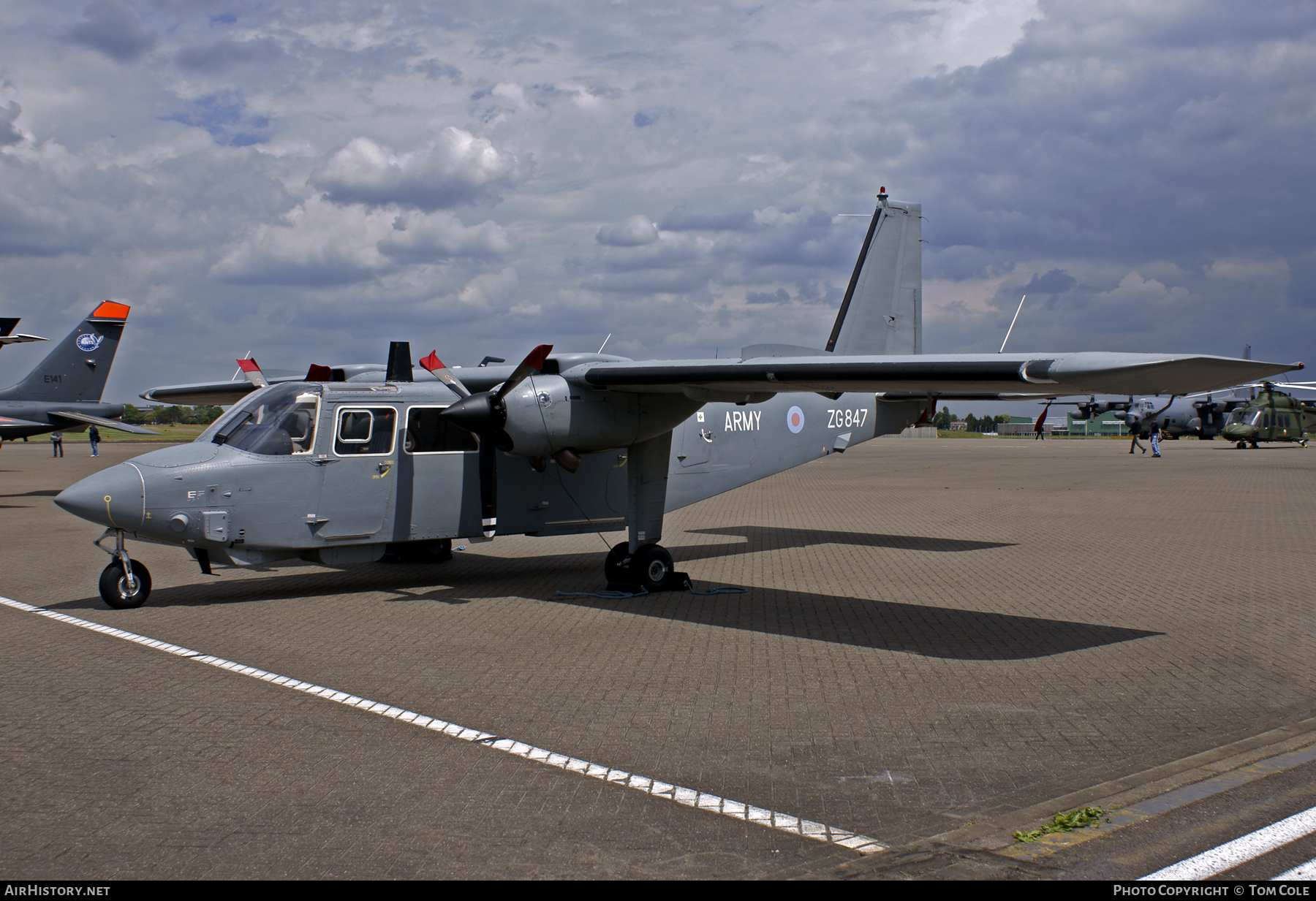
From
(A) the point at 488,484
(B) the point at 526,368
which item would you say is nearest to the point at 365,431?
(A) the point at 488,484

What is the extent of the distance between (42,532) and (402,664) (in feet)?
46.8

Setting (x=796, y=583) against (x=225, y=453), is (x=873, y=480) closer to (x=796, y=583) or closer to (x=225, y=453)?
(x=796, y=583)

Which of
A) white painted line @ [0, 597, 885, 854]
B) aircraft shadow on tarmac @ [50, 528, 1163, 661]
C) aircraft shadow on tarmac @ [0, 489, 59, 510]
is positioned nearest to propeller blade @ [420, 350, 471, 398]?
aircraft shadow on tarmac @ [50, 528, 1163, 661]

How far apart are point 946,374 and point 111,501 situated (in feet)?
27.8

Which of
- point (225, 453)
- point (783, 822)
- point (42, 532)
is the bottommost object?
point (42, 532)

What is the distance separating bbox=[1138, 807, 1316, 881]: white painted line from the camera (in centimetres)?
405

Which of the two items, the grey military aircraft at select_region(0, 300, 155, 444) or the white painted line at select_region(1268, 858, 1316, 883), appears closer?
the white painted line at select_region(1268, 858, 1316, 883)

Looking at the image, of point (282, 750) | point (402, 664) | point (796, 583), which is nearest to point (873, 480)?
point (796, 583)

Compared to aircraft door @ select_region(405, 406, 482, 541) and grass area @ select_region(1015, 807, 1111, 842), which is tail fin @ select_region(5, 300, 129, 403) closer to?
aircraft door @ select_region(405, 406, 482, 541)

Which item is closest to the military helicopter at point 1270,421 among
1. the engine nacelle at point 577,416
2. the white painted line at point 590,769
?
the engine nacelle at point 577,416

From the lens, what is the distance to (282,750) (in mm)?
5730

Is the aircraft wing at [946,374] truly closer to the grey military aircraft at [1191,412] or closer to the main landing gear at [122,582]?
the main landing gear at [122,582]

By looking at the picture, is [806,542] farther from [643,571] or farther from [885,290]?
[643,571]

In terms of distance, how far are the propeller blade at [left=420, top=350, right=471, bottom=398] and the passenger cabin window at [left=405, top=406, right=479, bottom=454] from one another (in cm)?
32
